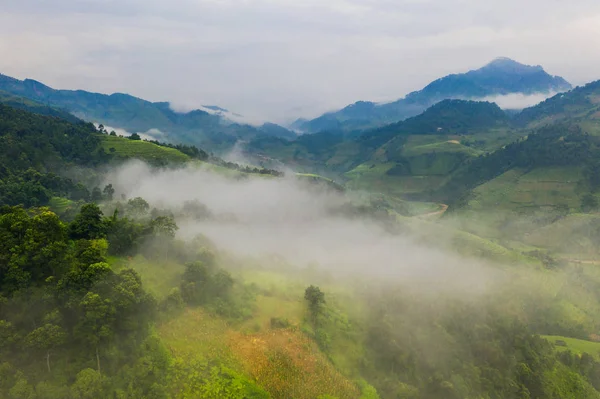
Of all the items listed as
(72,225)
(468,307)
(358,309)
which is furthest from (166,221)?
(468,307)

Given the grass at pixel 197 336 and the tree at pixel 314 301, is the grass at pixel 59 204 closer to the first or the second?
the grass at pixel 197 336

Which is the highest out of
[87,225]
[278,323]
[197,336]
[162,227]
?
[87,225]

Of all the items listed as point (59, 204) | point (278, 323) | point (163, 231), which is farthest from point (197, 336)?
point (59, 204)

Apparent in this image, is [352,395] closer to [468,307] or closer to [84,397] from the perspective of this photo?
[84,397]

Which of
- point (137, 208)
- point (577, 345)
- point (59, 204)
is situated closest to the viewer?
point (137, 208)

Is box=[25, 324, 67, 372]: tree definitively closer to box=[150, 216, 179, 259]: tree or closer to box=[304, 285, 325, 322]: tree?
box=[150, 216, 179, 259]: tree

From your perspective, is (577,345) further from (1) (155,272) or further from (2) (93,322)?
(2) (93,322)
